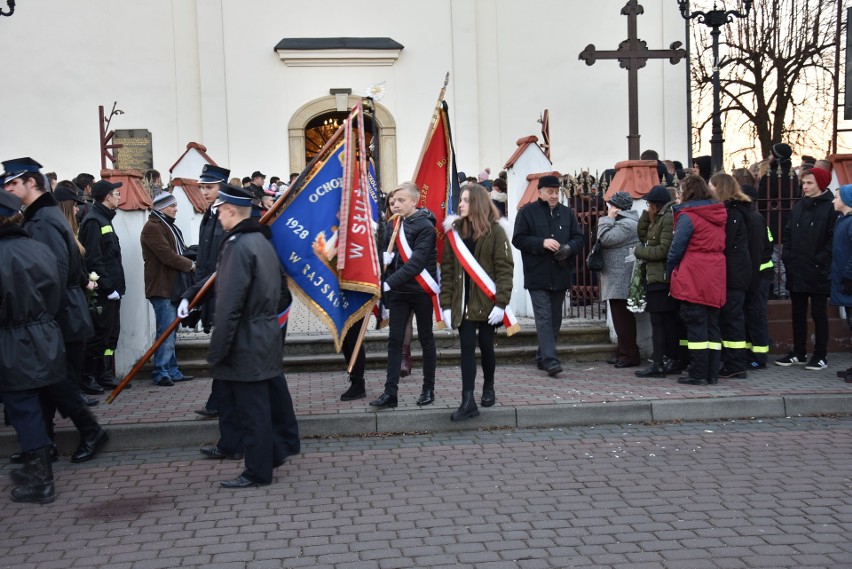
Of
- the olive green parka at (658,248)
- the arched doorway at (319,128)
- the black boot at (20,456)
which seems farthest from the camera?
the arched doorway at (319,128)

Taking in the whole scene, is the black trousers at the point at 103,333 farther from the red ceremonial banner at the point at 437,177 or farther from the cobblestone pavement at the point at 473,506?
the red ceremonial banner at the point at 437,177

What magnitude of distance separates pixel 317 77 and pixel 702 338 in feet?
49.3

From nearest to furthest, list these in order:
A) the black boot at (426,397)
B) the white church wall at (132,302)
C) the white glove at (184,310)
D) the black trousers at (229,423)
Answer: the black trousers at (229,423)
the white glove at (184,310)
the black boot at (426,397)
the white church wall at (132,302)

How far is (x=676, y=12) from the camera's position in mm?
22438

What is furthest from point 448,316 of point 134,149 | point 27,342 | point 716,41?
point 134,149

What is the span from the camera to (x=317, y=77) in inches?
845

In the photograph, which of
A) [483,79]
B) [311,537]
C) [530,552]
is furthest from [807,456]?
[483,79]

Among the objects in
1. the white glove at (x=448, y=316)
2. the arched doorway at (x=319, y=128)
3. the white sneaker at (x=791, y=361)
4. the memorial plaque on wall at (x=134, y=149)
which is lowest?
the white sneaker at (x=791, y=361)

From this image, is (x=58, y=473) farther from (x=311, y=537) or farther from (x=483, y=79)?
(x=483, y=79)

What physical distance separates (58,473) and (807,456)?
17.4 ft

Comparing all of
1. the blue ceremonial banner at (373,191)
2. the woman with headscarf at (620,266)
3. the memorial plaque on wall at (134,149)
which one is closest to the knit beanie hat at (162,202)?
the blue ceremonial banner at (373,191)

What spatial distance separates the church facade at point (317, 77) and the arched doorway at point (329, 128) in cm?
3

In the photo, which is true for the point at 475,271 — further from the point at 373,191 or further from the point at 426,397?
the point at 426,397

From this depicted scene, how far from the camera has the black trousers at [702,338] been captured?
8.38 meters
